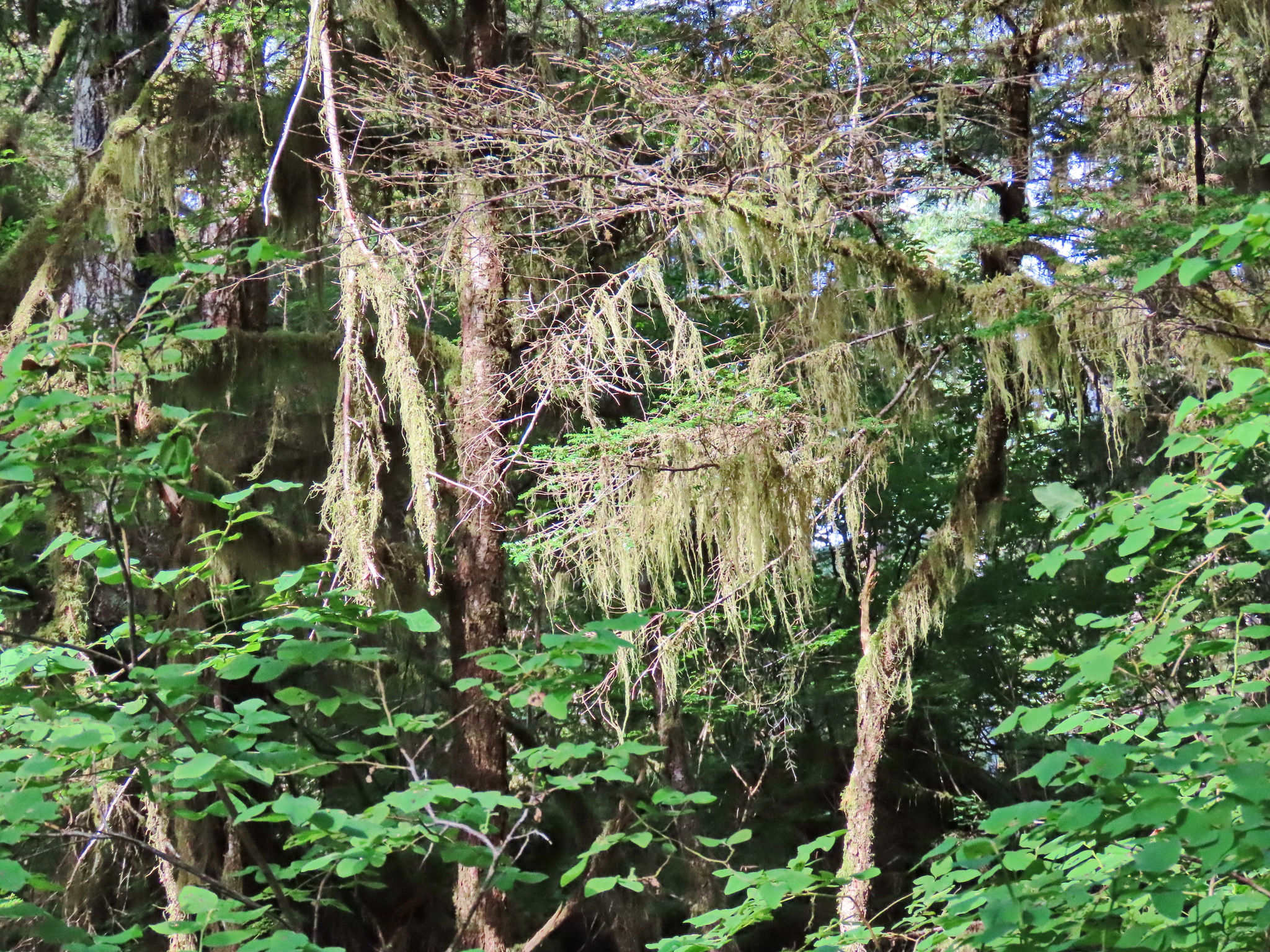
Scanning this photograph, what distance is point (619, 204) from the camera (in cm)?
620

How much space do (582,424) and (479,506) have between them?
11.6 ft

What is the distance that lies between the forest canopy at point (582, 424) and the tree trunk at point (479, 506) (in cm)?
4

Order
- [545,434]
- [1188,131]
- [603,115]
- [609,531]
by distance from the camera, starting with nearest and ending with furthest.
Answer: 1. [609,531]
2. [1188,131]
3. [603,115]
4. [545,434]

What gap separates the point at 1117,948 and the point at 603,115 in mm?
6381

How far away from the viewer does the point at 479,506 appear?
5.51 m

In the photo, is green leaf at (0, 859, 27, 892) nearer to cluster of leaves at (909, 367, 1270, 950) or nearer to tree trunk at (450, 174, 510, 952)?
cluster of leaves at (909, 367, 1270, 950)

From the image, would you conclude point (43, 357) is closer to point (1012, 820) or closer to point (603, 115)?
point (1012, 820)

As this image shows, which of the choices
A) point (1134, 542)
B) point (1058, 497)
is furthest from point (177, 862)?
point (1134, 542)

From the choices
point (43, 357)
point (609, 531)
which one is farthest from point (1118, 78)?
point (43, 357)

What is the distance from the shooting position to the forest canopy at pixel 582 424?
2.00 meters

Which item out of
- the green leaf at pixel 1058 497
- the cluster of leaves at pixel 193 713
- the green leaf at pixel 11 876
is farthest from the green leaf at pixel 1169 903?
the green leaf at pixel 11 876

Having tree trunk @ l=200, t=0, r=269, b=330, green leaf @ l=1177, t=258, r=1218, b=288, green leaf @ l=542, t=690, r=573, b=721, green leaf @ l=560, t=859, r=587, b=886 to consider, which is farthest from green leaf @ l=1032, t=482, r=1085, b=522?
tree trunk @ l=200, t=0, r=269, b=330

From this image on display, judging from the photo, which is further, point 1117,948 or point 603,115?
point 603,115

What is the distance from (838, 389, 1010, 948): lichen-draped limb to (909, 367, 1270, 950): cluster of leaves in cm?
419
